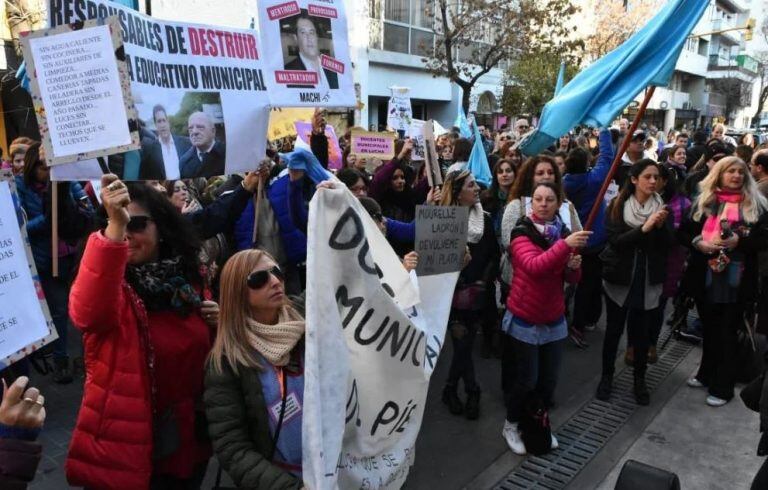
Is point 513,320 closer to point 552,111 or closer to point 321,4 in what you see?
point 552,111

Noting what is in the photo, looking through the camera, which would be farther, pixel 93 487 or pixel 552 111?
pixel 552 111

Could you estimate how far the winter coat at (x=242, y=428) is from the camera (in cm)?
204

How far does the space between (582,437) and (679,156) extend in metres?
5.07

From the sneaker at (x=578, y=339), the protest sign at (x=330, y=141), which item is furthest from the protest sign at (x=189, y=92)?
the sneaker at (x=578, y=339)

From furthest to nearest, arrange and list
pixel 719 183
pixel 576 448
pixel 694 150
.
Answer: pixel 694 150
pixel 719 183
pixel 576 448

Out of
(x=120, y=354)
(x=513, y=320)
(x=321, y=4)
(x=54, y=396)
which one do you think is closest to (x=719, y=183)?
(x=513, y=320)

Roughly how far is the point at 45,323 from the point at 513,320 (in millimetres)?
2785

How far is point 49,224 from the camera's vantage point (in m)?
4.67

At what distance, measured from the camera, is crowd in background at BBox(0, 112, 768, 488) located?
2.14 metres

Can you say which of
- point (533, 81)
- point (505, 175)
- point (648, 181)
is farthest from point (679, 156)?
point (533, 81)

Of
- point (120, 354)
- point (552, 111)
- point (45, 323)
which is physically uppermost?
point (552, 111)

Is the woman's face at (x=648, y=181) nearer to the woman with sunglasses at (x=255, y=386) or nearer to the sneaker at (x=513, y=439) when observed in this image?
the sneaker at (x=513, y=439)

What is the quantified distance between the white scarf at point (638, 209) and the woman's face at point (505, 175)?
1.47 m

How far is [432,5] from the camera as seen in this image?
22547 millimetres
